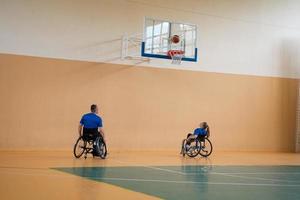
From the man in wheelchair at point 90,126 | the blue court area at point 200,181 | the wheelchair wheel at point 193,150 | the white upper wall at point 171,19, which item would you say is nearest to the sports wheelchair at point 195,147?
the wheelchair wheel at point 193,150

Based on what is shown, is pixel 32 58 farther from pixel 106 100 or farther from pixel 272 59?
pixel 272 59

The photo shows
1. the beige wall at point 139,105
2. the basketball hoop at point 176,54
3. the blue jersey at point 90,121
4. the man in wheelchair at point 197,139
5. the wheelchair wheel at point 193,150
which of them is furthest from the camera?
the basketball hoop at point 176,54

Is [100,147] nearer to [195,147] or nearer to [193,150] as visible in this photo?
[195,147]

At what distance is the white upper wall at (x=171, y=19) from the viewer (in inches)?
520

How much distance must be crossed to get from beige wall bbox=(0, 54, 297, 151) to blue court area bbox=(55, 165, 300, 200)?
16.7ft

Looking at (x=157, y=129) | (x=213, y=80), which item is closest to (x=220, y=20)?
(x=213, y=80)

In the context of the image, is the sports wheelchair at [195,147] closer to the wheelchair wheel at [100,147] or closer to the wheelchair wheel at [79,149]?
the wheelchair wheel at [100,147]

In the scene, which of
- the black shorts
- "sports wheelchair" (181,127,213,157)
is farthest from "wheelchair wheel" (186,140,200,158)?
the black shorts

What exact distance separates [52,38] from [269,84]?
8346mm

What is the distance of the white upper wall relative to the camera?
43.4 ft

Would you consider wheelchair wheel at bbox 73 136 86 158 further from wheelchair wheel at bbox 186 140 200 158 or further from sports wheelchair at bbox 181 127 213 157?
wheelchair wheel at bbox 186 140 200 158

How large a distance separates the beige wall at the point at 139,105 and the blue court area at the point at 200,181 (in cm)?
509

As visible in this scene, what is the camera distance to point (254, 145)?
17.0 meters

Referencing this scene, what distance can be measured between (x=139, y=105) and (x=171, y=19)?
3035 millimetres
